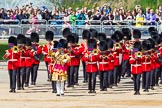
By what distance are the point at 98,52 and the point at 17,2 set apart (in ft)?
89.9

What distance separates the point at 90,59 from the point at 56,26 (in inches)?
561

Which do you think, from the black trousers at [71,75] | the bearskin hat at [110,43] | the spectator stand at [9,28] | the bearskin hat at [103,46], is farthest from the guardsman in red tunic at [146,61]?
the spectator stand at [9,28]

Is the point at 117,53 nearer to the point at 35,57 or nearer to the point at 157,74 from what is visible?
the point at 157,74

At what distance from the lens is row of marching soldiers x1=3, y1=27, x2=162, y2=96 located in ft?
85.9

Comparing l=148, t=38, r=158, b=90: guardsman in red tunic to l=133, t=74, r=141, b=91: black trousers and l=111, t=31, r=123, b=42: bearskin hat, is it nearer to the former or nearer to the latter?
l=133, t=74, r=141, b=91: black trousers

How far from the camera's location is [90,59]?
26375 millimetres

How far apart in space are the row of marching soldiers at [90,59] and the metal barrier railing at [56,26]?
9683 mm

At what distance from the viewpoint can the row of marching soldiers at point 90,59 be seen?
2617cm

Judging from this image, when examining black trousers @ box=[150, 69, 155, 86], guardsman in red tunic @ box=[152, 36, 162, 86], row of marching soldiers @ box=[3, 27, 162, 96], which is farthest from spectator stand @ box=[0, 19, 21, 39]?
black trousers @ box=[150, 69, 155, 86]

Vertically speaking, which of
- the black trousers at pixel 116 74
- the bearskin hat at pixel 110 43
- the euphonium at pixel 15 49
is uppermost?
the bearskin hat at pixel 110 43

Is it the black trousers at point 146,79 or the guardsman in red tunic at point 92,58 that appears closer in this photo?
the guardsman in red tunic at point 92,58

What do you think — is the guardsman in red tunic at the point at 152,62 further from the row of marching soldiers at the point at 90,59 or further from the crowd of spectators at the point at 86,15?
the crowd of spectators at the point at 86,15

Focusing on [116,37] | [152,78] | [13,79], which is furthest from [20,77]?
[152,78]

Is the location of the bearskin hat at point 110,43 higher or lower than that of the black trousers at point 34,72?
higher
